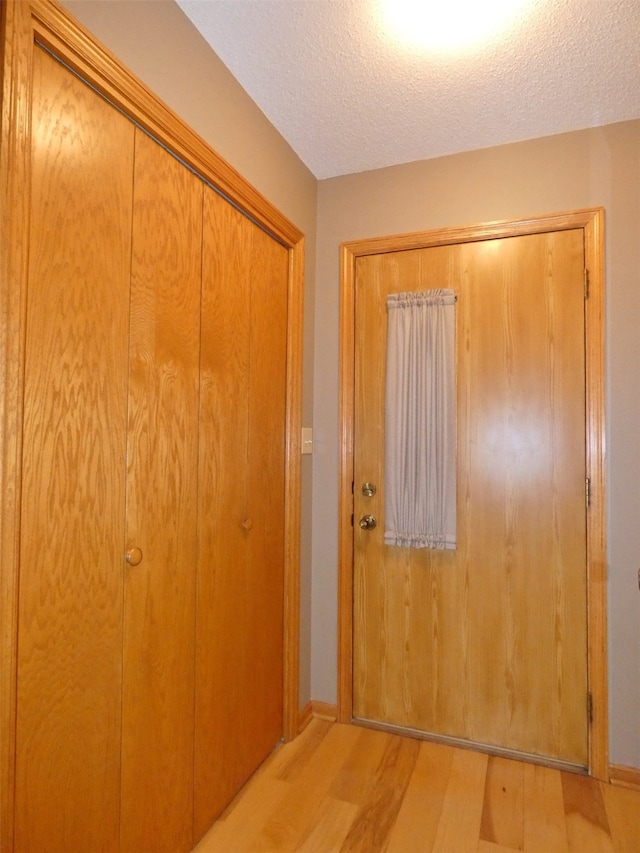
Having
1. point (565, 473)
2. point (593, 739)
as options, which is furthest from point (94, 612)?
point (593, 739)

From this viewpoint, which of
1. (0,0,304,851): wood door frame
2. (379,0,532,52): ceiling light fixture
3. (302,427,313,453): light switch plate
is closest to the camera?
(0,0,304,851): wood door frame

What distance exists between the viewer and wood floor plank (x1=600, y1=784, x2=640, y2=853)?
4.93ft

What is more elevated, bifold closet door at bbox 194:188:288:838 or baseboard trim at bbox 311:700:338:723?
bifold closet door at bbox 194:188:288:838

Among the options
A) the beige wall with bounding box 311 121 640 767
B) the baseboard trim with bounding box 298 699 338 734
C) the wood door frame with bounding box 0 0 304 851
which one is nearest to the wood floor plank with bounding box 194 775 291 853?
the baseboard trim with bounding box 298 699 338 734

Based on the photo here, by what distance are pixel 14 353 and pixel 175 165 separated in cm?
81

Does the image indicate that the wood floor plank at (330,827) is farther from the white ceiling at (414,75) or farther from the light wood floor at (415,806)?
the white ceiling at (414,75)

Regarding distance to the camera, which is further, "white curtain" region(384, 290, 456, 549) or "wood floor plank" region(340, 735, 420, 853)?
"white curtain" region(384, 290, 456, 549)

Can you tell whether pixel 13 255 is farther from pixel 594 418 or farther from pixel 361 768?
pixel 361 768

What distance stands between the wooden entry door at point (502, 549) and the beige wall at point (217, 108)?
35 centimetres

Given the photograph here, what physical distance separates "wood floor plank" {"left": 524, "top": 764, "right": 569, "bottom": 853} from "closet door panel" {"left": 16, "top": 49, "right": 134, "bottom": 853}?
1.29m

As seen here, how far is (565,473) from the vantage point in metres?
1.90

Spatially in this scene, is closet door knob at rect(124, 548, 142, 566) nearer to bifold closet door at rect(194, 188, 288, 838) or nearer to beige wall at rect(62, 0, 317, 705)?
bifold closet door at rect(194, 188, 288, 838)

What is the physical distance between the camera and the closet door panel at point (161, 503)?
4.03 feet

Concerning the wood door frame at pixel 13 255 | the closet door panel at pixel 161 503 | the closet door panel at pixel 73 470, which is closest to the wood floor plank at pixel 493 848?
the closet door panel at pixel 161 503
